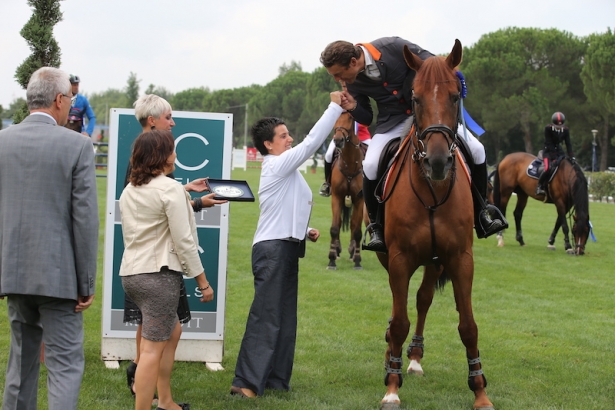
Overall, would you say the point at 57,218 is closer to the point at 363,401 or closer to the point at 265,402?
the point at 265,402

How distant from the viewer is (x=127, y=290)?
455cm

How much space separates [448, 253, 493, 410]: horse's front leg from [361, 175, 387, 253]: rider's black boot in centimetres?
74

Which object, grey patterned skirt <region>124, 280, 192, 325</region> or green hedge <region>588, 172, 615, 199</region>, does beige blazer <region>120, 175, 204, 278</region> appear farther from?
green hedge <region>588, 172, 615, 199</region>

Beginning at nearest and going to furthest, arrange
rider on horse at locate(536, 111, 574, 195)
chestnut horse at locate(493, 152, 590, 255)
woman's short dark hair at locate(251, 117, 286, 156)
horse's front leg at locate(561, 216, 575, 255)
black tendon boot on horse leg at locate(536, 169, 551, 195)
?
woman's short dark hair at locate(251, 117, 286, 156) < chestnut horse at locate(493, 152, 590, 255) < horse's front leg at locate(561, 216, 575, 255) < rider on horse at locate(536, 111, 574, 195) < black tendon boot on horse leg at locate(536, 169, 551, 195)

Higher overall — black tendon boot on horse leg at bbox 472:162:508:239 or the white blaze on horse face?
the white blaze on horse face

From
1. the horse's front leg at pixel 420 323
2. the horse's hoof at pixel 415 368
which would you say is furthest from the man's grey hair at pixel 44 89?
the horse's hoof at pixel 415 368

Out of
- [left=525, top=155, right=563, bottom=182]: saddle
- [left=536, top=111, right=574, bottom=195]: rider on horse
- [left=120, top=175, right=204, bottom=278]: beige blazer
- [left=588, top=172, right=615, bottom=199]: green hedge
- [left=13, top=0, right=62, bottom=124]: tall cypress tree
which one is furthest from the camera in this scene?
[left=588, top=172, right=615, bottom=199]: green hedge

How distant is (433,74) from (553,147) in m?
12.0

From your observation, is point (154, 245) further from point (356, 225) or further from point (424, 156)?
point (356, 225)

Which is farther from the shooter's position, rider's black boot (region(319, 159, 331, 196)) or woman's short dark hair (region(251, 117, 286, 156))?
rider's black boot (region(319, 159, 331, 196))

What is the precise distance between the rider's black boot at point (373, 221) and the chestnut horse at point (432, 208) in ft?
0.78

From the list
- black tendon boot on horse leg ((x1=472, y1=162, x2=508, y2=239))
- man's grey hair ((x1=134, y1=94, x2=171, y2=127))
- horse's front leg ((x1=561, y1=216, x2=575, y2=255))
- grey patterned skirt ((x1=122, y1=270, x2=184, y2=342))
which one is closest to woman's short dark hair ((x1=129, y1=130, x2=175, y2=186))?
grey patterned skirt ((x1=122, y1=270, x2=184, y2=342))

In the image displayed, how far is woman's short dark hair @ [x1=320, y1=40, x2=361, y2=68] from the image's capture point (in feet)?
18.1

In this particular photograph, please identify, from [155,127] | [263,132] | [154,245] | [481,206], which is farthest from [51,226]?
[481,206]
